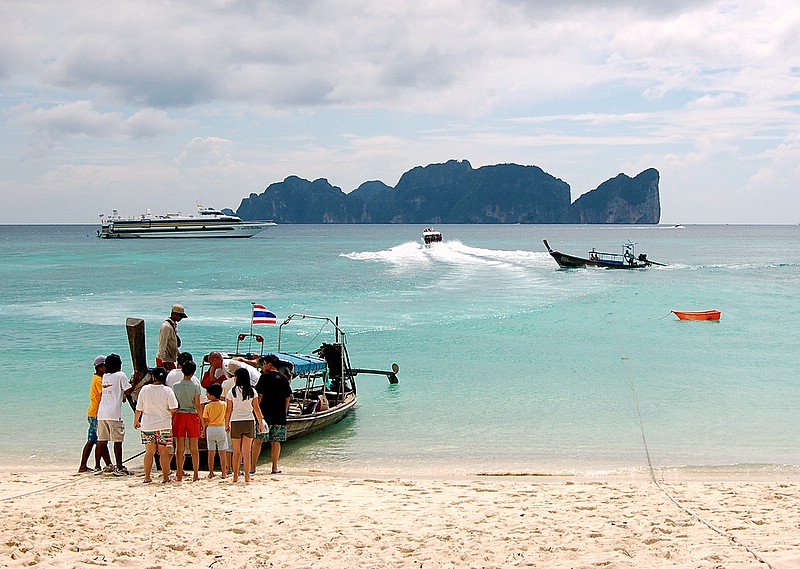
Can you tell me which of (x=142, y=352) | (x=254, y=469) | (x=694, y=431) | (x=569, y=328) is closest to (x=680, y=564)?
(x=254, y=469)

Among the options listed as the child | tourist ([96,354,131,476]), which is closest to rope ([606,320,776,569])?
the child

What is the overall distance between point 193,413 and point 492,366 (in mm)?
11376

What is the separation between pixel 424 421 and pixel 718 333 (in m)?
15.5

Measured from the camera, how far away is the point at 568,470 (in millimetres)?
10992

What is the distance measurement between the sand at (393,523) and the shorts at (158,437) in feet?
1.72

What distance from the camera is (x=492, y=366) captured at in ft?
63.1

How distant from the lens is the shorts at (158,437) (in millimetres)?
8805

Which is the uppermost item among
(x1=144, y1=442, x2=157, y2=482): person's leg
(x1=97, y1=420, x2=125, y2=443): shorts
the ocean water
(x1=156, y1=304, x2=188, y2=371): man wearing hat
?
(x1=156, y1=304, x2=188, y2=371): man wearing hat

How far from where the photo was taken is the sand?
6230 mm

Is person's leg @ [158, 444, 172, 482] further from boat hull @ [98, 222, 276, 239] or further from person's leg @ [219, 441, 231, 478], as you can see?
boat hull @ [98, 222, 276, 239]

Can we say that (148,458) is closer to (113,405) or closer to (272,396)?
(113,405)

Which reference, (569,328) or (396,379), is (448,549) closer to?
(396,379)

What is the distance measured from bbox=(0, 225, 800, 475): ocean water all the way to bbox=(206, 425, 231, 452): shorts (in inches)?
87.0

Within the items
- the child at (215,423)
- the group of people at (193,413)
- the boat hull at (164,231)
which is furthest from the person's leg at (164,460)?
the boat hull at (164,231)
